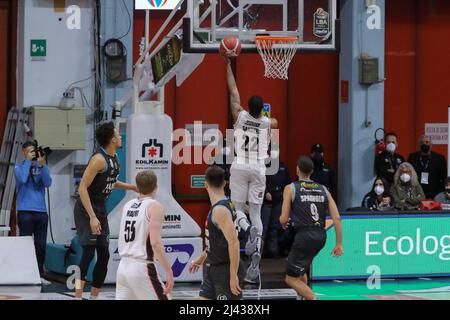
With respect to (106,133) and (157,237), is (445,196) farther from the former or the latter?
(157,237)

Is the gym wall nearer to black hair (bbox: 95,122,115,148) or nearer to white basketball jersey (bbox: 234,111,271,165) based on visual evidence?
white basketball jersey (bbox: 234,111,271,165)

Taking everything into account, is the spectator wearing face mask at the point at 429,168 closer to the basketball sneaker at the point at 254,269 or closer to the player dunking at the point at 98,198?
the basketball sneaker at the point at 254,269

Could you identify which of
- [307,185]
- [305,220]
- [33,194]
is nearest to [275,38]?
[307,185]

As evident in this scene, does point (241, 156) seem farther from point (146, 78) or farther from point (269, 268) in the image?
point (269, 268)

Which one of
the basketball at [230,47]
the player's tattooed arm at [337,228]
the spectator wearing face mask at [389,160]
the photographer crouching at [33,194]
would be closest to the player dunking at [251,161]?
the basketball at [230,47]

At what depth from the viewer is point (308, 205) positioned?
43.5 feet

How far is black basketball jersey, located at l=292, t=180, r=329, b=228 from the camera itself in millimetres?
13273

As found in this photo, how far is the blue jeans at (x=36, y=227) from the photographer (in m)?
16.5

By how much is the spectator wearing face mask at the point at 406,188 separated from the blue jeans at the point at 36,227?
240 inches

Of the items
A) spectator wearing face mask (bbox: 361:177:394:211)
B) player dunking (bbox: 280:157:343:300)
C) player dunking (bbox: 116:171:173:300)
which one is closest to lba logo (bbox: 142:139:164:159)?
player dunking (bbox: 280:157:343:300)

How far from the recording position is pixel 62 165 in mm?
19312

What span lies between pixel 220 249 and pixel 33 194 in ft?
21.6
